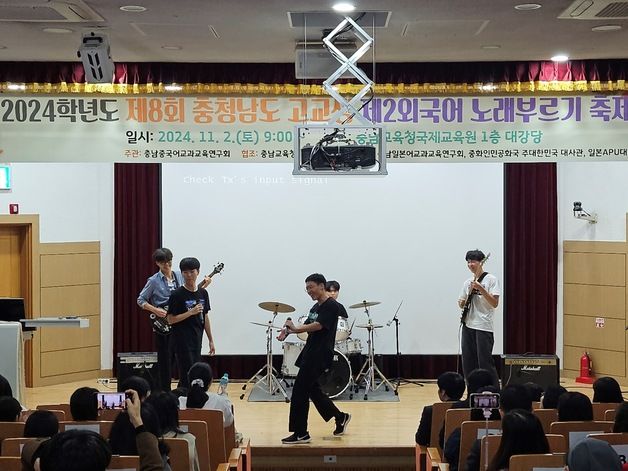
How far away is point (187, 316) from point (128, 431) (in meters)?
3.45

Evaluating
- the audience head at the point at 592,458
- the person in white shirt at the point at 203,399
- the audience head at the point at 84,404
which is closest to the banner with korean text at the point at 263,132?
the person in white shirt at the point at 203,399

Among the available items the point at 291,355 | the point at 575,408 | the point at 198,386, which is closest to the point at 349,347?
the point at 291,355

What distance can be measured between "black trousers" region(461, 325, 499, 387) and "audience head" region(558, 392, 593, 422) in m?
3.24

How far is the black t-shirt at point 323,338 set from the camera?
23.6 feet

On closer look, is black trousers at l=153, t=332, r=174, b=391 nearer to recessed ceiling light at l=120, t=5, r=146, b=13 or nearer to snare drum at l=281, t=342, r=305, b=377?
snare drum at l=281, t=342, r=305, b=377

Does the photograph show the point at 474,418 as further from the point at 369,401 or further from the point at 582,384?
the point at 582,384

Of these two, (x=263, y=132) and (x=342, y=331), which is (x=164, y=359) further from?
(x=263, y=132)

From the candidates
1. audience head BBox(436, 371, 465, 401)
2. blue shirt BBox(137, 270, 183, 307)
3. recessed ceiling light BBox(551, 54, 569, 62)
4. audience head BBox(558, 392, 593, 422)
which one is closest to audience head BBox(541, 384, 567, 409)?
audience head BBox(436, 371, 465, 401)

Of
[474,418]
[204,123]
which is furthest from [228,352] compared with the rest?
[474,418]

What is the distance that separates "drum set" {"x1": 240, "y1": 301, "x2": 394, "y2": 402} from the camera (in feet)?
30.0

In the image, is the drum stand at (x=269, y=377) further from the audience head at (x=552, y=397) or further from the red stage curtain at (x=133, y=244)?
the audience head at (x=552, y=397)

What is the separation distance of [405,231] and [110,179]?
331 centimetres

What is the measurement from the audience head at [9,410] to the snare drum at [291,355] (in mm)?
4494

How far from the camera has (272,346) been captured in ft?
33.4
